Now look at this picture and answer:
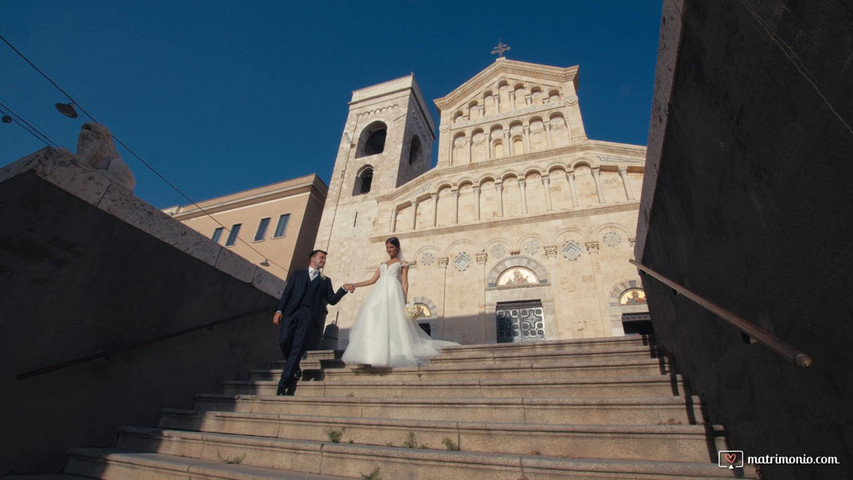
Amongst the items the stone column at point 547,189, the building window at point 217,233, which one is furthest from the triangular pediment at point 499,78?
the building window at point 217,233

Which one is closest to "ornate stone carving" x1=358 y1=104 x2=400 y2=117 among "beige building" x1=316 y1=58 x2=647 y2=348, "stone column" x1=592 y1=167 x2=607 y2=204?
"beige building" x1=316 y1=58 x2=647 y2=348

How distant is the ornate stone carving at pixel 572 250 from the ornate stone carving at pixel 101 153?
38.7 ft

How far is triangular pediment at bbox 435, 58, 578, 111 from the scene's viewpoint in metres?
17.8

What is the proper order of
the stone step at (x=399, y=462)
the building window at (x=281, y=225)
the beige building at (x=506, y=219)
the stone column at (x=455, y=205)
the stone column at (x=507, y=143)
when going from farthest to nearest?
the building window at (x=281, y=225), the stone column at (x=507, y=143), the stone column at (x=455, y=205), the beige building at (x=506, y=219), the stone step at (x=399, y=462)

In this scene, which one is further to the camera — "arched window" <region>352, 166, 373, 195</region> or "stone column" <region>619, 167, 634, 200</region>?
"arched window" <region>352, 166, 373, 195</region>

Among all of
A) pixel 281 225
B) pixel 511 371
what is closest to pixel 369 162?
pixel 281 225

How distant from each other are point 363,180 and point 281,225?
510cm

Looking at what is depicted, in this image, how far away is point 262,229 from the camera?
20.2 metres

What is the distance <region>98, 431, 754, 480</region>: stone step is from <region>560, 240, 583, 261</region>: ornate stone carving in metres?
10.6

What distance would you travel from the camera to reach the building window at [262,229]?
779 inches

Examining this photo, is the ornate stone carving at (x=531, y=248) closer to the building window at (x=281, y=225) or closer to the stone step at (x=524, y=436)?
the stone step at (x=524, y=436)

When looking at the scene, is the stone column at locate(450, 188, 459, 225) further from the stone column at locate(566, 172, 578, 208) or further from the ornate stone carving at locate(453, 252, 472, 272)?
the stone column at locate(566, 172, 578, 208)

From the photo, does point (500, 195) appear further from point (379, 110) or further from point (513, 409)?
point (513, 409)

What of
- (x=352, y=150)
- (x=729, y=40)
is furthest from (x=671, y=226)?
(x=352, y=150)
